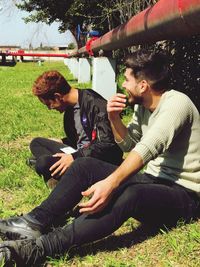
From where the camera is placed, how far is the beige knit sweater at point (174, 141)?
279 cm

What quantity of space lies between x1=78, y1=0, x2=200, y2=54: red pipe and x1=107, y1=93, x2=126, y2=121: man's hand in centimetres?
61

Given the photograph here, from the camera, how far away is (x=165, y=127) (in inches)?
111

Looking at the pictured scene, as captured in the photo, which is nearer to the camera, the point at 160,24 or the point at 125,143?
the point at 125,143

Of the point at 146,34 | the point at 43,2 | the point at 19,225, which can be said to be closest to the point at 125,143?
the point at 19,225

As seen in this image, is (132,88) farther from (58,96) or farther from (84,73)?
(84,73)

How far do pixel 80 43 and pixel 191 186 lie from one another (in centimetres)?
2117

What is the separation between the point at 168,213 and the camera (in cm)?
304

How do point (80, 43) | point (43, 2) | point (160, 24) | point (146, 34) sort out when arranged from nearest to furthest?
1. point (160, 24)
2. point (146, 34)
3. point (80, 43)
4. point (43, 2)

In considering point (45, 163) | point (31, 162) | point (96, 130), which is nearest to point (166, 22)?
point (96, 130)

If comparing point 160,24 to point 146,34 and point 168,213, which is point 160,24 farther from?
point 168,213

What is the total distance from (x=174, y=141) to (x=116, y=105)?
45cm

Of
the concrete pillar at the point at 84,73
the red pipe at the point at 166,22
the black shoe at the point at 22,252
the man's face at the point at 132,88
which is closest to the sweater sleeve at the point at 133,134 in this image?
the man's face at the point at 132,88

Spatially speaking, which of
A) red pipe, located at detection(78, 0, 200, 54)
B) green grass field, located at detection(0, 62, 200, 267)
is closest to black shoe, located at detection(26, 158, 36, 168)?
green grass field, located at detection(0, 62, 200, 267)

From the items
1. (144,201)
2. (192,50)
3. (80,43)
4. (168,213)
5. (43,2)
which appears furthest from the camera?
(43,2)
